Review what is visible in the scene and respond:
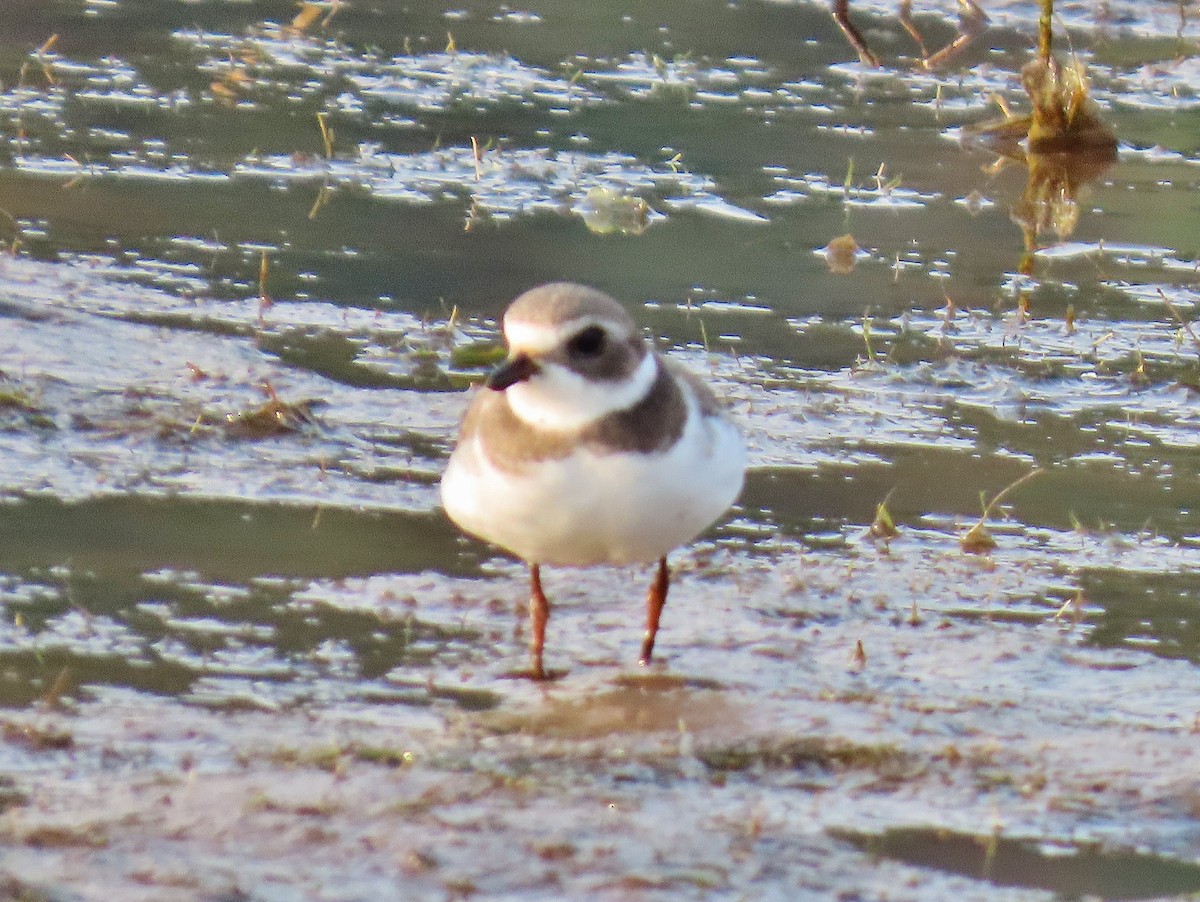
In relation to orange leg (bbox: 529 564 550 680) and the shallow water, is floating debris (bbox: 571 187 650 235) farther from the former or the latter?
orange leg (bbox: 529 564 550 680)

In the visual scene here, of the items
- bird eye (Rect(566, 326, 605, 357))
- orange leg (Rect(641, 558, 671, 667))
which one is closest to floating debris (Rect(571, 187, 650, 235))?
orange leg (Rect(641, 558, 671, 667))

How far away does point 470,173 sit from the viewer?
995cm

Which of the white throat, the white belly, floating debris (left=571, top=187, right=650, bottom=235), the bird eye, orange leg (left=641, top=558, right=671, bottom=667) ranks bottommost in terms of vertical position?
orange leg (left=641, top=558, right=671, bottom=667)

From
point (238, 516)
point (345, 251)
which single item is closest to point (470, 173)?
point (345, 251)

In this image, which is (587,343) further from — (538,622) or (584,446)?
(538,622)

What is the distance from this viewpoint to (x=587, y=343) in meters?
4.65

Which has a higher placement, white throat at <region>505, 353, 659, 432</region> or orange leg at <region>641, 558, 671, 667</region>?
white throat at <region>505, 353, 659, 432</region>

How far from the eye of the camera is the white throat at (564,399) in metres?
4.63

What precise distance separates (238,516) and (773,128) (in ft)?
19.5

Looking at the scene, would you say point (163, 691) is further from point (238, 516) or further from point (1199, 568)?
point (1199, 568)

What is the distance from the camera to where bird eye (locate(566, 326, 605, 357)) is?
462 centimetres

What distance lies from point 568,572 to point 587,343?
1301mm

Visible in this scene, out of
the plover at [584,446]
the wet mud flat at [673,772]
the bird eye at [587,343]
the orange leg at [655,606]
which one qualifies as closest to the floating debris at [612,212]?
the wet mud flat at [673,772]

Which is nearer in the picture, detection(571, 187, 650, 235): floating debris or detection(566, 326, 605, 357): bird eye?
detection(566, 326, 605, 357): bird eye
